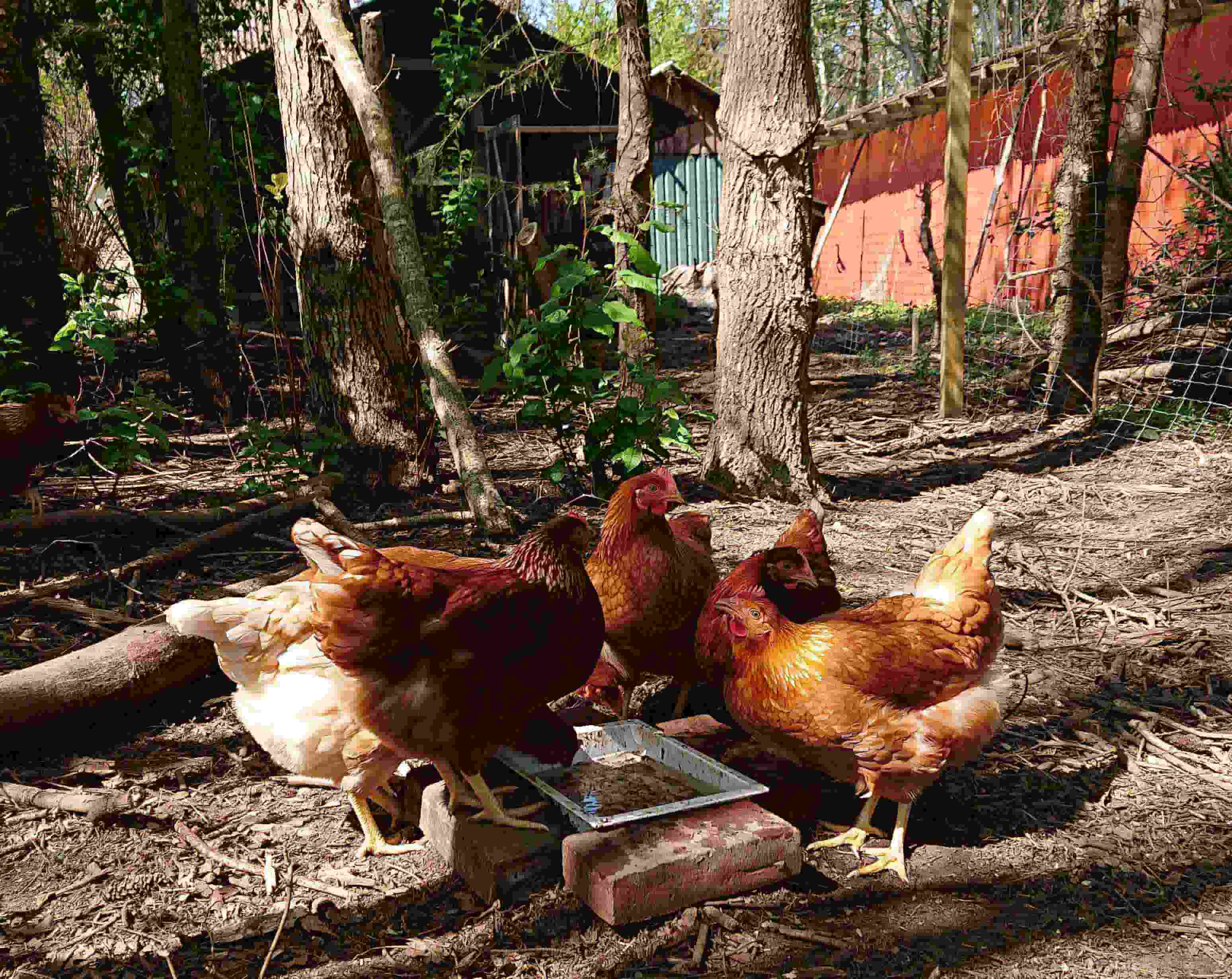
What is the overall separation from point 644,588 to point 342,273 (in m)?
3.36

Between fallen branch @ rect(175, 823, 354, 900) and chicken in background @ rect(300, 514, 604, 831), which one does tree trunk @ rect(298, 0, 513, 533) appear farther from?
fallen branch @ rect(175, 823, 354, 900)

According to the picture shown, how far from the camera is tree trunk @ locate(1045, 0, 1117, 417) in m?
8.09

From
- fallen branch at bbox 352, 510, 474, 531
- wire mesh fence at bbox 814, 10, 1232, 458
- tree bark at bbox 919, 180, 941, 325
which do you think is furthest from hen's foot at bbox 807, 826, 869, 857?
tree bark at bbox 919, 180, 941, 325

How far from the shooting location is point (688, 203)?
1914 centimetres

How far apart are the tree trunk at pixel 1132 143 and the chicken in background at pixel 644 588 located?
6028 mm

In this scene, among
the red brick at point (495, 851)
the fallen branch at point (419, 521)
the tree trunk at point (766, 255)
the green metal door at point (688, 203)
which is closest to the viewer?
the red brick at point (495, 851)

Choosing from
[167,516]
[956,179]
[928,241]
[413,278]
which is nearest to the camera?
[167,516]

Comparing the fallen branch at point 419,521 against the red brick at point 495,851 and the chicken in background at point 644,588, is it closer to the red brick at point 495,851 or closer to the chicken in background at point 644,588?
the chicken in background at point 644,588

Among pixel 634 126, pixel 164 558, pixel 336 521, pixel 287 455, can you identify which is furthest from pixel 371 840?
pixel 634 126

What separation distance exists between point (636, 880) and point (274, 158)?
9.41 m

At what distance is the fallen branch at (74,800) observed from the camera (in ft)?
9.61

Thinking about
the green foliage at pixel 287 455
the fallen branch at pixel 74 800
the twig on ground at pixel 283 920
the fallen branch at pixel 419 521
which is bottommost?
the twig on ground at pixel 283 920

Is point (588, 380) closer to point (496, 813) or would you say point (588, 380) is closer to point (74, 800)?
point (496, 813)

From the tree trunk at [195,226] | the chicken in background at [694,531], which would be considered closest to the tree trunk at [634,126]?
the tree trunk at [195,226]
